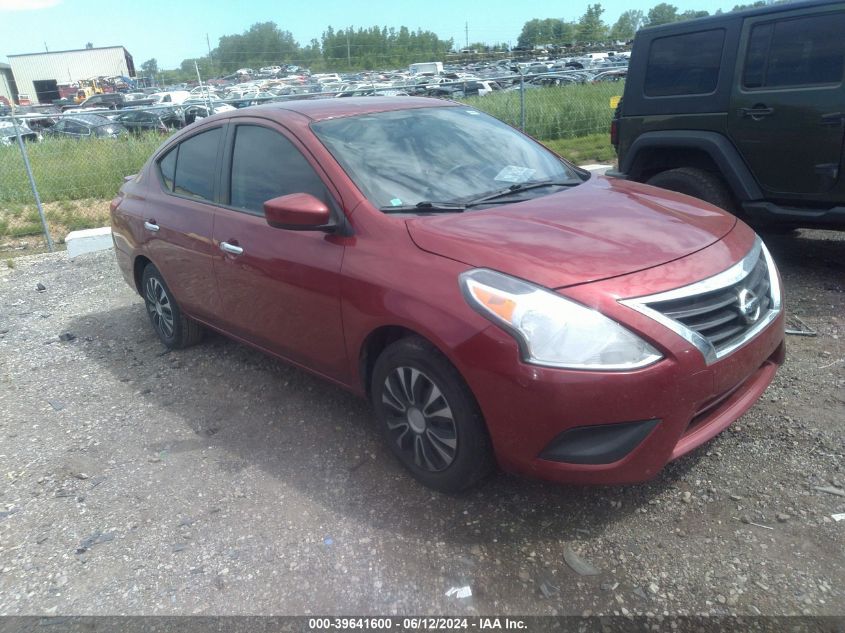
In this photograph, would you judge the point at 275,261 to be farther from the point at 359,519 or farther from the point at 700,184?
the point at 700,184

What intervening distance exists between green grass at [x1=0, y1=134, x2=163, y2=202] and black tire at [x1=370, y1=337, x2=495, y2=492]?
9.41 metres

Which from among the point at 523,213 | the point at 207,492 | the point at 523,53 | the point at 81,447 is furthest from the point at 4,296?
the point at 523,53

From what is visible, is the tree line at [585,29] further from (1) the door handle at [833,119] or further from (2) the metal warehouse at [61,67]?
(2) the metal warehouse at [61,67]

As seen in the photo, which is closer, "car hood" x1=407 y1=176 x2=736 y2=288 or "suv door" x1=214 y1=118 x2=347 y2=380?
"car hood" x1=407 y1=176 x2=736 y2=288

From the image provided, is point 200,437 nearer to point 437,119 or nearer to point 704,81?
point 437,119

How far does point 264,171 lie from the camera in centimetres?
376

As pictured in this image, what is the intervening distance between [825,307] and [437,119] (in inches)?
120

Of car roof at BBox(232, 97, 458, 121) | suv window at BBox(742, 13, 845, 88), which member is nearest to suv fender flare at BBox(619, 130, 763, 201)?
suv window at BBox(742, 13, 845, 88)

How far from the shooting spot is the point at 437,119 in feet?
12.7

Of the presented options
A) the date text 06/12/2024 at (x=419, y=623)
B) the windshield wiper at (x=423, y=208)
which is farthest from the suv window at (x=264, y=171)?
the date text 06/12/2024 at (x=419, y=623)

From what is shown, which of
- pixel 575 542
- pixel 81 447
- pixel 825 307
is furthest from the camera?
pixel 825 307

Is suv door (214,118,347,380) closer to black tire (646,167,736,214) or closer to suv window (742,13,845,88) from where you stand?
black tire (646,167,736,214)

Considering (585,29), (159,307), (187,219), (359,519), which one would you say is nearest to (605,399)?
(359,519)

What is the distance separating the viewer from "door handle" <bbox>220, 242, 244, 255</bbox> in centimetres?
374
